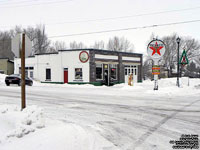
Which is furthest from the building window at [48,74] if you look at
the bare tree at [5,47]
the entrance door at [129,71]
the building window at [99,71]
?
the bare tree at [5,47]

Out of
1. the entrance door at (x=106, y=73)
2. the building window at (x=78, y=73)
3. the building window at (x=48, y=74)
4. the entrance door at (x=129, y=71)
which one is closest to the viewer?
the building window at (x=78, y=73)

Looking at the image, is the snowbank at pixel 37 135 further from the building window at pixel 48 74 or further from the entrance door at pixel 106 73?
the building window at pixel 48 74

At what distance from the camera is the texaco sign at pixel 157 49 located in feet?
52.9

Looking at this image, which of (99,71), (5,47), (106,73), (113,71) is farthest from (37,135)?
(5,47)

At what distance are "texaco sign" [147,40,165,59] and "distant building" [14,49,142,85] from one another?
13176 millimetres

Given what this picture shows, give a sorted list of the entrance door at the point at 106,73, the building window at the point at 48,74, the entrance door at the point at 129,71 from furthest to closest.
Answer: the entrance door at the point at 129,71, the building window at the point at 48,74, the entrance door at the point at 106,73

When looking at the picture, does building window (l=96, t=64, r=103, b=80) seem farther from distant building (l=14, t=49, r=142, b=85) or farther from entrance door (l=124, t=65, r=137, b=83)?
entrance door (l=124, t=65, r=137, b=83)

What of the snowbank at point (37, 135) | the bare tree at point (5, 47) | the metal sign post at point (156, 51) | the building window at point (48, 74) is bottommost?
the snowbank at point (37, 135)

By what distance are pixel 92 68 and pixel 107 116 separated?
69.9 ft

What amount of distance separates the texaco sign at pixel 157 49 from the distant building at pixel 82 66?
1318 centimetres

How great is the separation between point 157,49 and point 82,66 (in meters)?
14.3

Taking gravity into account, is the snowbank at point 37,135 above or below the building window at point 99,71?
below

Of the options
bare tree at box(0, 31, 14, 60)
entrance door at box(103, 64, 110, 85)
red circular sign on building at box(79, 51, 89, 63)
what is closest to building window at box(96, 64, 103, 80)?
entrance door at box(103, 64, 110, 85)

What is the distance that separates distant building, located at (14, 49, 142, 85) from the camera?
28453 millimetres
